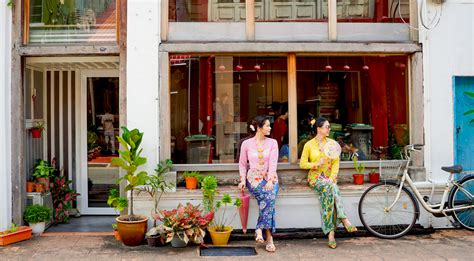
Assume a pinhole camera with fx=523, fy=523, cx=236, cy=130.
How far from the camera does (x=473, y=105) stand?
8.04 meters

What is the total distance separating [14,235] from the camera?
7273 mm

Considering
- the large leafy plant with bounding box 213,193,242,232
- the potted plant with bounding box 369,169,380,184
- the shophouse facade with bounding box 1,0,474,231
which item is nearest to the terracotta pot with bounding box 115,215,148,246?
the shophouse facade with bounding box 1,0,474,231

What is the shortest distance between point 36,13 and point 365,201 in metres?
5.64

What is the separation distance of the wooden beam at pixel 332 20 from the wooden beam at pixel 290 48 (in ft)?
0.53

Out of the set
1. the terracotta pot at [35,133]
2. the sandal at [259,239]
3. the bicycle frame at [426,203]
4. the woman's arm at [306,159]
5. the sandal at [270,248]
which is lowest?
the sandal at [270,248]

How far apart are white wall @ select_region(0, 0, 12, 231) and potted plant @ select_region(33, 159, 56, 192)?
0.61m

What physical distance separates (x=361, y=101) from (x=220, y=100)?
2213 mm

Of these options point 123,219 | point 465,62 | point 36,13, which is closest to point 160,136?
point 123,219

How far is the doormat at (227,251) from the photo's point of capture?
6.76m

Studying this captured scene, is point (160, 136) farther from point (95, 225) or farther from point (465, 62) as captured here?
point (465, 62)

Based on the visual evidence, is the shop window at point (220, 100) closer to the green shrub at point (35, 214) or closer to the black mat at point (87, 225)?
the black mat at point (87, 225)

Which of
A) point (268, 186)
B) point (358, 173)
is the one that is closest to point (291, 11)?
point (358, 173)

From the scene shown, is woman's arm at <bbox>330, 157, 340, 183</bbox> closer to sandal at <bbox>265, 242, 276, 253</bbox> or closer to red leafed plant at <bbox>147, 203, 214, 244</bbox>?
sandal at <bbox>265, 242, 276, 253</bbox>

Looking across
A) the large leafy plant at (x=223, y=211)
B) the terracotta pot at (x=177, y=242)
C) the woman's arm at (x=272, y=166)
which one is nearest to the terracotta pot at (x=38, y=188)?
the terracotta pot at (x=177, y=242)
